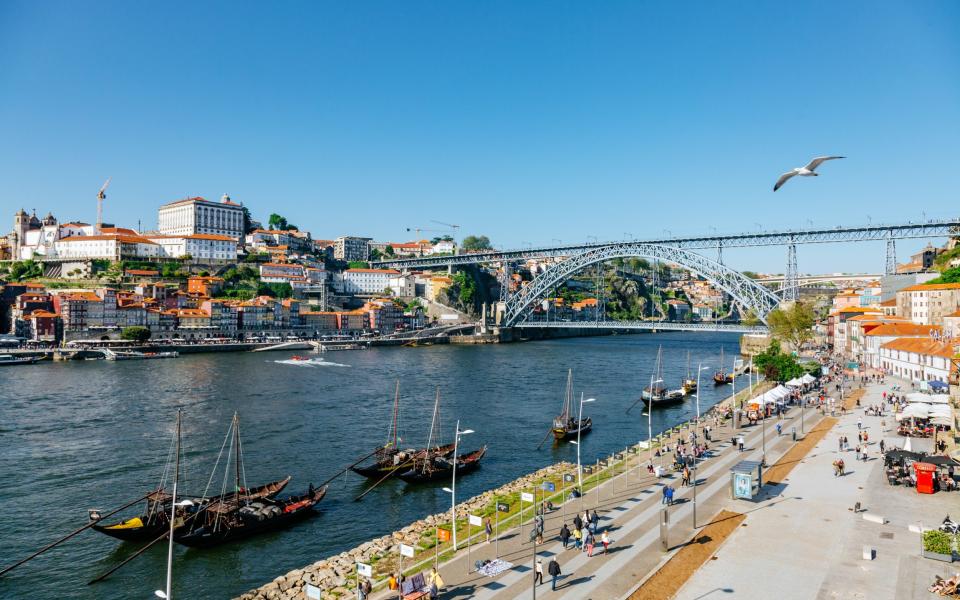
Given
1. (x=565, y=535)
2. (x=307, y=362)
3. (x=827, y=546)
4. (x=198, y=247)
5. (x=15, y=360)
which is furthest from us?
(x=198, y=247)

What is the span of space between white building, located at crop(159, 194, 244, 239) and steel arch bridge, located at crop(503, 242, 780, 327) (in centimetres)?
4291

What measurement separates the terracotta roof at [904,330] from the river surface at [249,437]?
378 inches

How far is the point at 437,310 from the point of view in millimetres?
90062

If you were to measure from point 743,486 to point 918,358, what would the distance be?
21.7 metres

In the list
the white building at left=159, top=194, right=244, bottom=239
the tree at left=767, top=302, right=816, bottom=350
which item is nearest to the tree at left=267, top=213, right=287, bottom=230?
the white building at left=159, top=194, right=244, bottom=239

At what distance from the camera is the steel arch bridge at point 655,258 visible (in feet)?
208

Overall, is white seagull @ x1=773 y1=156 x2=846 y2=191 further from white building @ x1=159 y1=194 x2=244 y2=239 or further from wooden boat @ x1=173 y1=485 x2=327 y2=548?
white building @ x1=159 y1=194 x2=244 y2=239

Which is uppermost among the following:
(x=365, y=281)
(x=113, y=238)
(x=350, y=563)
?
(x=113, y=238)

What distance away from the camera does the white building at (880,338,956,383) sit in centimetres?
Answer: 2686

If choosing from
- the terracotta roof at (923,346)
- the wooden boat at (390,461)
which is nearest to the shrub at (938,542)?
the wooden boat at (390,461)

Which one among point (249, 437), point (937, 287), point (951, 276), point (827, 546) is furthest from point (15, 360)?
point (951, 276)

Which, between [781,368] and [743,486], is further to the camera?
[781,368]

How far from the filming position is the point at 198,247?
273 ft

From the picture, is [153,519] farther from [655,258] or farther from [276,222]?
[276,222]
